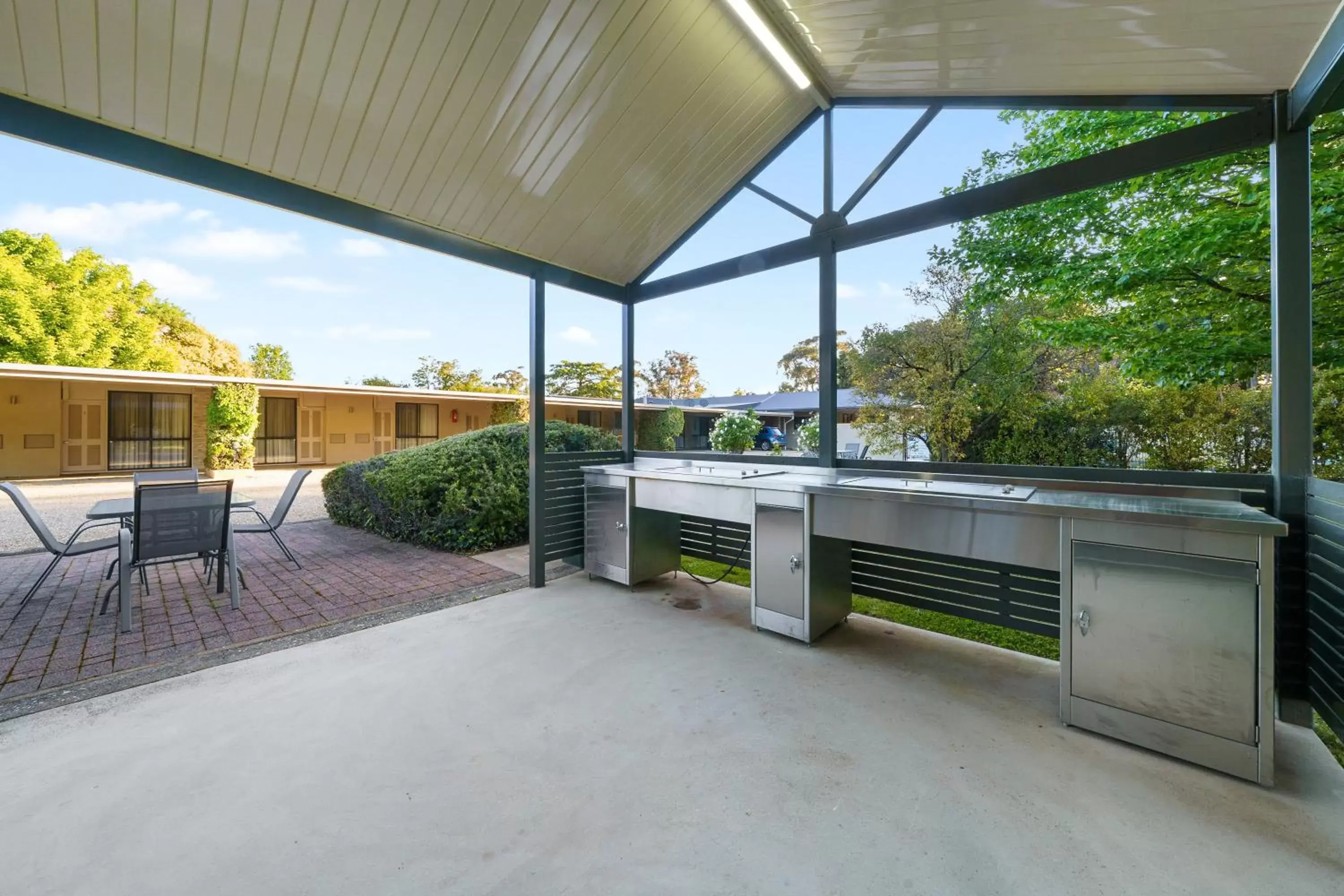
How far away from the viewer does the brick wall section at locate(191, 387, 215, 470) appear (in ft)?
37.1

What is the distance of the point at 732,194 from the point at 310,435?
13.8 m

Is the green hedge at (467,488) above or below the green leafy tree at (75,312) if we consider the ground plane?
below

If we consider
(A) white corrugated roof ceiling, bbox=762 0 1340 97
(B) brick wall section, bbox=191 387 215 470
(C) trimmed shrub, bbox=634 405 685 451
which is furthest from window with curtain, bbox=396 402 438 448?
Result: (A) white corrugated roof ceiling, bbox=762 0 1340 97

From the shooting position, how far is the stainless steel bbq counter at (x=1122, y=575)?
1.77 metres

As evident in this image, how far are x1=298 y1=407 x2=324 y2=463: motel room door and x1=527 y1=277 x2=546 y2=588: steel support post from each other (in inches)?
489

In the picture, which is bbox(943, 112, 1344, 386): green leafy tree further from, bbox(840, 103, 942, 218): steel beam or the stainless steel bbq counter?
the stainless steel bbq counter

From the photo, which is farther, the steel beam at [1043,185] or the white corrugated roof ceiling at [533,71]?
the steel beam at [1043,185]

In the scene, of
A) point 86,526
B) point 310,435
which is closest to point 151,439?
point 310,435

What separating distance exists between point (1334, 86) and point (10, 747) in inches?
215

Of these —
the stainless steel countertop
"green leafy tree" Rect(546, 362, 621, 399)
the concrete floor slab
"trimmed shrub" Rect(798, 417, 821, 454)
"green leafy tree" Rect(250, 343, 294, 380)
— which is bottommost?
the concrete floor slab

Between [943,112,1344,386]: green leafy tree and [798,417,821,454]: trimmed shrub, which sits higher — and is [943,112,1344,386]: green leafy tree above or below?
above

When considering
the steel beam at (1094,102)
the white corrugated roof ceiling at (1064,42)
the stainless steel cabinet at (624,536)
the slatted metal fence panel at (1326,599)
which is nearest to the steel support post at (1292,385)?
the slatted metal fence panel at (1326,599)

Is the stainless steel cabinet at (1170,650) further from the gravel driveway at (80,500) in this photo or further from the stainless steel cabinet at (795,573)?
the gravel driveway at (80,500)

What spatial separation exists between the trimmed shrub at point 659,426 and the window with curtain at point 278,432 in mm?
8855
